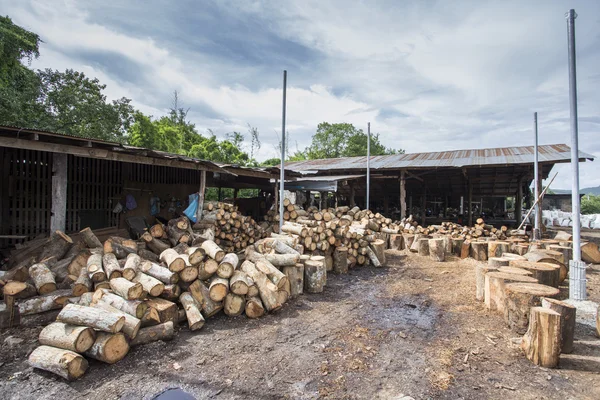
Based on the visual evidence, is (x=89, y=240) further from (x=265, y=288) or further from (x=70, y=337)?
(x=265, y=288)

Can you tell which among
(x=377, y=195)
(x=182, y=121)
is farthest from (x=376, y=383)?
(x=182, y=121)

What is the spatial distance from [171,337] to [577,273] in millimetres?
6672

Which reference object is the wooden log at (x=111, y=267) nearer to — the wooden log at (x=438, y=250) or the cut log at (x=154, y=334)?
the cut log at (x=154, y=334)

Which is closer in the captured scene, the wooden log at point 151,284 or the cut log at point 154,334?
the cut log at point 154,334

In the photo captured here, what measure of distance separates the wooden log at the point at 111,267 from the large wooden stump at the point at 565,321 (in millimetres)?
5667

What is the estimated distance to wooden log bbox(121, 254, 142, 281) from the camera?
173 inches

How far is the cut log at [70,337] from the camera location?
3150 millimetres

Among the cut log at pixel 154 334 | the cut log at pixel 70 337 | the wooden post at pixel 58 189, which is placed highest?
the wooden post at pixel 58 189

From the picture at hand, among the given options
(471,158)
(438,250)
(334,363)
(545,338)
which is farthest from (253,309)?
(471,158)

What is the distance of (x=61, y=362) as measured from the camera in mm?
2992

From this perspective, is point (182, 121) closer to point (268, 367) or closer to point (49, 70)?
point (49, 70)

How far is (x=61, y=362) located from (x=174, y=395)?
1212 millimetres

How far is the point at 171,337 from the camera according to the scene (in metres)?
3.89

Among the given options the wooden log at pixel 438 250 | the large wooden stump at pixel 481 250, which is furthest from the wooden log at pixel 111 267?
the large wooden stump at pixel 481 250
